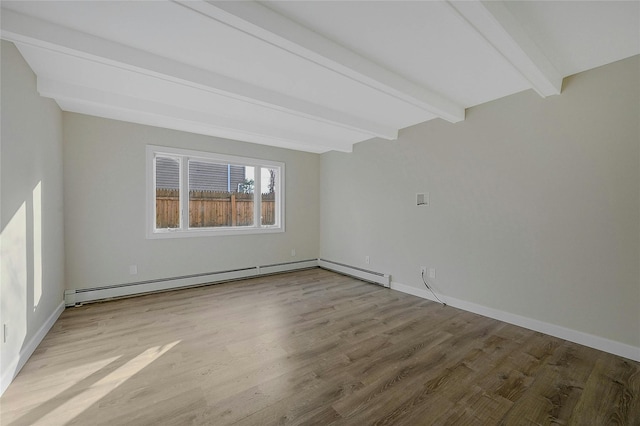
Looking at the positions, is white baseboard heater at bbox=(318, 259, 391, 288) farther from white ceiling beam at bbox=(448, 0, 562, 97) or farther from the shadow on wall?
the shadow on wall

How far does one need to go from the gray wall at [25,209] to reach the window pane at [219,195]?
5.40 ft

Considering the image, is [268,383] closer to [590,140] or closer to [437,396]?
[437,396]

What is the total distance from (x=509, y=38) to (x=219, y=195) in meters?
4.20

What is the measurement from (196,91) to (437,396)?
3420 mm

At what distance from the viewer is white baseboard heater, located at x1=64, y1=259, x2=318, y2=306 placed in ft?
11.2

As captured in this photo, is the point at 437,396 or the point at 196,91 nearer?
the point at 437,396

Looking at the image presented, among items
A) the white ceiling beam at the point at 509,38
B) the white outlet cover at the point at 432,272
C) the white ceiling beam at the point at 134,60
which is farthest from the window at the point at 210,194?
the white ceiling beam at the point at 509,38

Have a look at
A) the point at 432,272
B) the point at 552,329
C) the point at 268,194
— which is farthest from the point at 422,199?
the point at 268,194

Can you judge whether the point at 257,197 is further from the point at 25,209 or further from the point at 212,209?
the point at 25,209

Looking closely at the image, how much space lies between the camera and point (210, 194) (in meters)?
4.48

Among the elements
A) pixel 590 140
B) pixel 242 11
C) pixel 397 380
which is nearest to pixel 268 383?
pixel 397 380

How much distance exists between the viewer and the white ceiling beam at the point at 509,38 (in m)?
1.55

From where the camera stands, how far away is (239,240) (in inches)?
186

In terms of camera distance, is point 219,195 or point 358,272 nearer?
point 219,195
